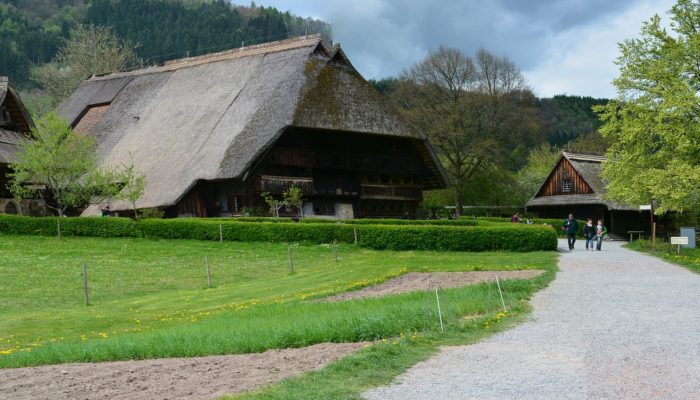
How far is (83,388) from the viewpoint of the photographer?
11062 millimetres

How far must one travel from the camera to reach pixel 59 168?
153 feet

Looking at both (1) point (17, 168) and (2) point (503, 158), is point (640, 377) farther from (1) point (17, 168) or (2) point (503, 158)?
(2) point (503, 158)

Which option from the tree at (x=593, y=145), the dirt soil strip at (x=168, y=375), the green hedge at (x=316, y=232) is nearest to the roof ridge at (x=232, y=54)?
the green hedge at (x=316, y=232)

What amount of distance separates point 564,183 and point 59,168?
3943 cm

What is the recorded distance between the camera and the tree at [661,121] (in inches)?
1447

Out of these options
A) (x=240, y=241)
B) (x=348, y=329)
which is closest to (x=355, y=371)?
(x=348, y=329)

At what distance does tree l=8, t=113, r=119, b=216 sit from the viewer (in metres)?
45.7

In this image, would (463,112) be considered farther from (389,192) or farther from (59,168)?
(59,168)

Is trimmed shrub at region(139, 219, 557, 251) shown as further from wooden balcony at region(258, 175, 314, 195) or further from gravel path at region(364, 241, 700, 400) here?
gravel path at region(364, 241, 700, 400)

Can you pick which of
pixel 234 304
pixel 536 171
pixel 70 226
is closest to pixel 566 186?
pixel 536 171

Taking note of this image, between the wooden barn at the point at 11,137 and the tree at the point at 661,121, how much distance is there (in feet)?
115

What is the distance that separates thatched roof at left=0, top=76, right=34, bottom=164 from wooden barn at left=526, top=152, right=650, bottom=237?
3987 cm

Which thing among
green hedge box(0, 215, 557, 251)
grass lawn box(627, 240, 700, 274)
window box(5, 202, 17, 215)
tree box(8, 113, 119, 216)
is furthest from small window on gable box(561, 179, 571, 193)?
window box(5, 202, 17, 215)

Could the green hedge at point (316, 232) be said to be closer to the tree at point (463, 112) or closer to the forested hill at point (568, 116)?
the tree at point (463, 112)
